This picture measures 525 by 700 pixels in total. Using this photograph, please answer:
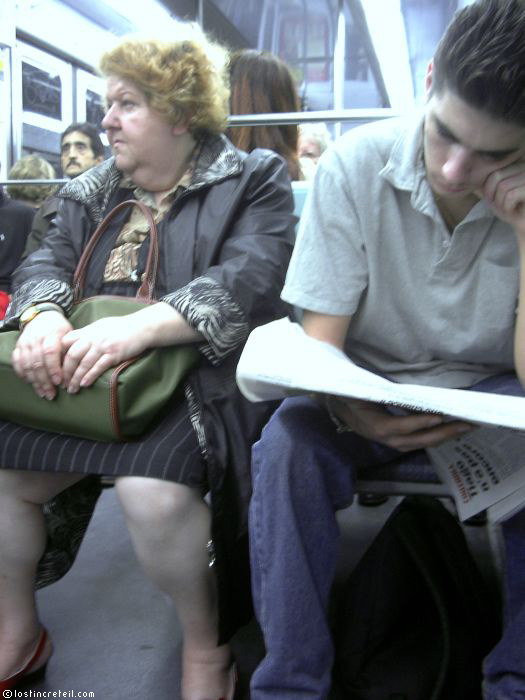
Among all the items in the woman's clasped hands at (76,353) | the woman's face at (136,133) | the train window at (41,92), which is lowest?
the woman's clasped hands at (76,353)

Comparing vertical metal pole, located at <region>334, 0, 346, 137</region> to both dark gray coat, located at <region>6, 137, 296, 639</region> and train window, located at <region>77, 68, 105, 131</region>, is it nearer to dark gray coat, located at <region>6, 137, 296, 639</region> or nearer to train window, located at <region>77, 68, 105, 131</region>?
train window, located at <region>77, 68, 105, 131</region>

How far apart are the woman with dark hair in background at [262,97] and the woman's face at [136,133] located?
0.63 metres

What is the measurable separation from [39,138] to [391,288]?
223 inches

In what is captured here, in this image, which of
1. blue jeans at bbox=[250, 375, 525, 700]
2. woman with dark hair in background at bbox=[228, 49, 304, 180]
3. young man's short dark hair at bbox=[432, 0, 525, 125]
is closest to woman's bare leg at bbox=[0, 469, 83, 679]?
blue jeans at bbox=[250, 375, 525, 700]

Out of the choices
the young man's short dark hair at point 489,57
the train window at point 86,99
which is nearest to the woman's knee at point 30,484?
the young man's short dark hair at point 489,57

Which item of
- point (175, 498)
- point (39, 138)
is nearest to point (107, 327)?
point (175, 498)

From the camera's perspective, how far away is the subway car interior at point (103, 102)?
4.81 feet

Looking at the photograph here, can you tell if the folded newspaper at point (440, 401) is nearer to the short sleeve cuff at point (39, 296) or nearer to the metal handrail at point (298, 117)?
the short sleeve cuff at point (39, 296)

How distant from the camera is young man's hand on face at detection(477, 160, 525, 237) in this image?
104 centimetres

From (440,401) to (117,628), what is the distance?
1091 millimetres

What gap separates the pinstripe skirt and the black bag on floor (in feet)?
1.16

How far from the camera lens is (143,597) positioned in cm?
175

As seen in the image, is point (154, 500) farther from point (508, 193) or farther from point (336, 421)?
point (508, 193)

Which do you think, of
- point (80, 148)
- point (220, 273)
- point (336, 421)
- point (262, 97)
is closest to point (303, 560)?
point (336, 421)
